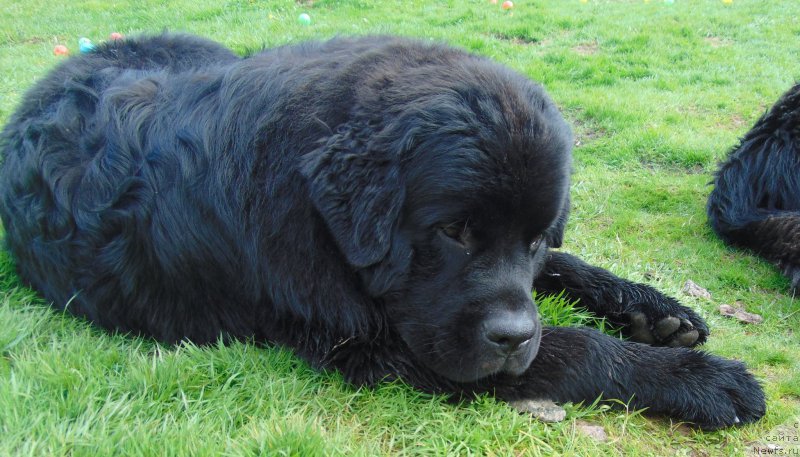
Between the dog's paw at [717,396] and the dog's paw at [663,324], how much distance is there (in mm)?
408

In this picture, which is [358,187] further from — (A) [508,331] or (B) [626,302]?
(B) [626,302]

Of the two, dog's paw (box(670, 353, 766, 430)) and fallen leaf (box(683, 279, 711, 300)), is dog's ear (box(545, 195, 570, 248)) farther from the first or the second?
fallen leaf (box(683, 279, 711, 300))

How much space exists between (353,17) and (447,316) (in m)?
9.21

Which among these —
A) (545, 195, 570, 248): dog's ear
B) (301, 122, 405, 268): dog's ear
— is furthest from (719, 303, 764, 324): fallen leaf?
(301, 122, 405, 268): dog's ear

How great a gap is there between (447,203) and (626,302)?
4.64ft

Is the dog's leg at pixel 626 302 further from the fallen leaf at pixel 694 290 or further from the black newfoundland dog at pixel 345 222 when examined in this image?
the fallen leaf at pixel 694 290

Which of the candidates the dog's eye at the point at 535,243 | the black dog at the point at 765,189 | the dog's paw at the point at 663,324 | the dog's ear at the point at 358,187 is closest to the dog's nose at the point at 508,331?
the dog's eye at the point at 535,243

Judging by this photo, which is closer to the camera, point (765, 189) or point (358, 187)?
point (358, 187)

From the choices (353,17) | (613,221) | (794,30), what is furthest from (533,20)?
(613,221)

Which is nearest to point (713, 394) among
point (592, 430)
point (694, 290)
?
point (592, 430)

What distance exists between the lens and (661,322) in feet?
10.7

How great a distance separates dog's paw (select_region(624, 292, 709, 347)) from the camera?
3.24 m

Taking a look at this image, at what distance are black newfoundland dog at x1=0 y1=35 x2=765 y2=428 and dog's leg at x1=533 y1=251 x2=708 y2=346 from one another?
385 mm

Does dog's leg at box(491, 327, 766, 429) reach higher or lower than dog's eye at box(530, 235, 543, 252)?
lower
